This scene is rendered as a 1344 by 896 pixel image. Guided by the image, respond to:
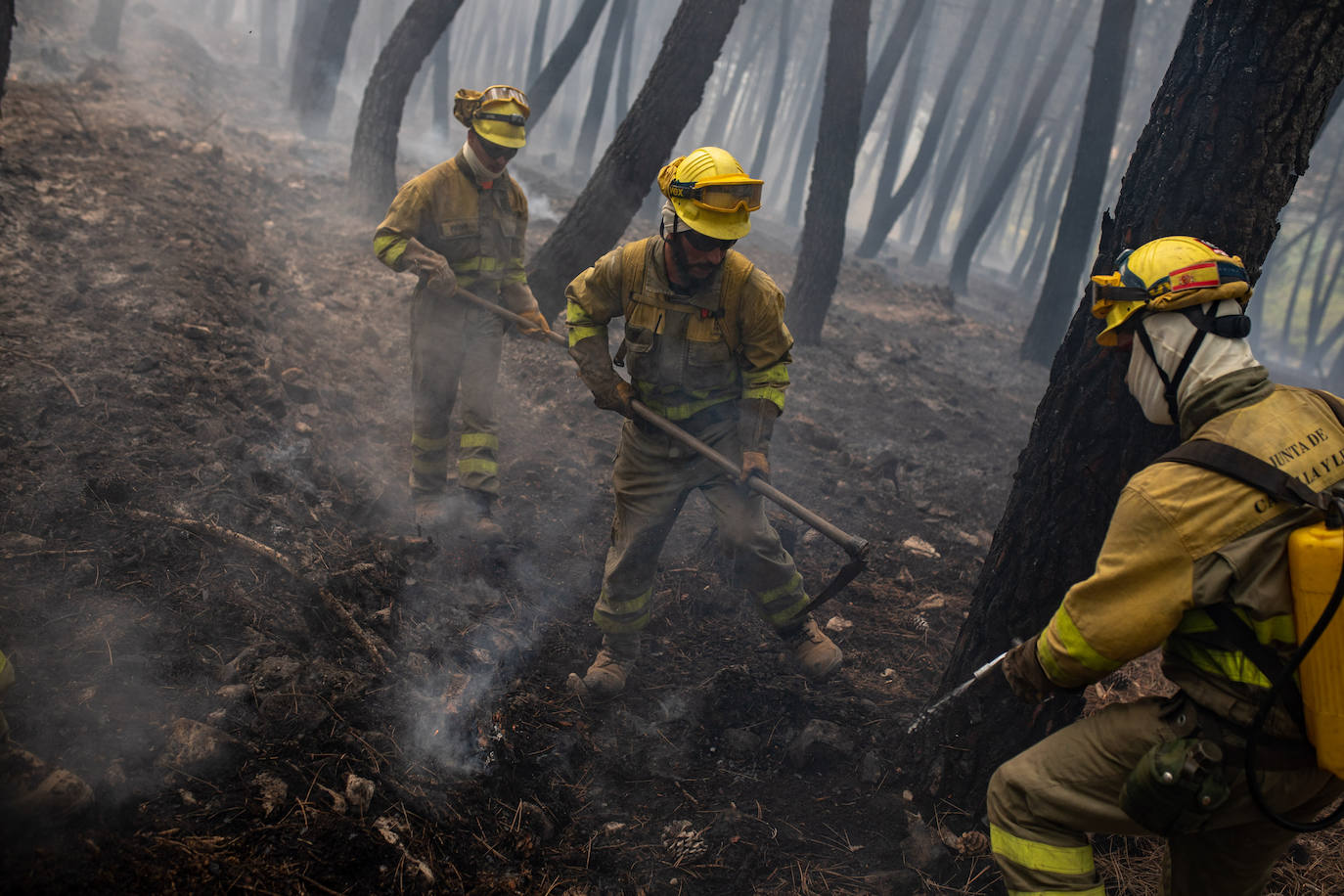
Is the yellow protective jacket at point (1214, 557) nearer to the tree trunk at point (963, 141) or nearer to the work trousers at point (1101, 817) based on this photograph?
the work trousers at point (1101, 817)

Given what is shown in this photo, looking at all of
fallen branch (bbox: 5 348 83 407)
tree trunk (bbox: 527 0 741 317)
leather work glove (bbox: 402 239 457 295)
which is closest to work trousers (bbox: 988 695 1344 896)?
leather work glove (bbox: 402 239 457 295)

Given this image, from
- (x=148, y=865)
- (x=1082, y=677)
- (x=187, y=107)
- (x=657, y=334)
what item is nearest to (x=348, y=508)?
(x=657, y=334)

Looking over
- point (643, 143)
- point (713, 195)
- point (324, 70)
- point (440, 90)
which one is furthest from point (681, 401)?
point (440, 90)

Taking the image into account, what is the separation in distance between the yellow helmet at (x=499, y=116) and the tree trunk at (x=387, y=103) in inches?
218

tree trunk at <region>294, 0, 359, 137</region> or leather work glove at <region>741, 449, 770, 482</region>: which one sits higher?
tree trunk at <region>294, 0, 359, 137</region>

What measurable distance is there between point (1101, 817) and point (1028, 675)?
40 centimetres

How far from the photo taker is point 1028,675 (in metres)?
2.32

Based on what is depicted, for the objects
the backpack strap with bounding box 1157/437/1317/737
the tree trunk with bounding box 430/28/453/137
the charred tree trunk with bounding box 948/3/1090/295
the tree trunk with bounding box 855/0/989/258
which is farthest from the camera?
the tree trunk with bounding box 855/0/989/258

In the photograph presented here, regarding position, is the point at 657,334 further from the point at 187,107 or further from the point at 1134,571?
the point at 187,107

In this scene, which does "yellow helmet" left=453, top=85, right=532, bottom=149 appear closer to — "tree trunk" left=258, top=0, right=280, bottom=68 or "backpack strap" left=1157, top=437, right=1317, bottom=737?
"backpack strap" left=1157, top=437, right=1317, bottom=737

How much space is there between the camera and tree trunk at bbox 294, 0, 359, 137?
1297 centimetres

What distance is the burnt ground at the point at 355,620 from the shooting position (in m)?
2.48

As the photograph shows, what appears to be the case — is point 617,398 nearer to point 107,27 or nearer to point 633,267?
point 633,267

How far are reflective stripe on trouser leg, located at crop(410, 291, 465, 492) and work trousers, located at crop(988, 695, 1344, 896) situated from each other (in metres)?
3.65
